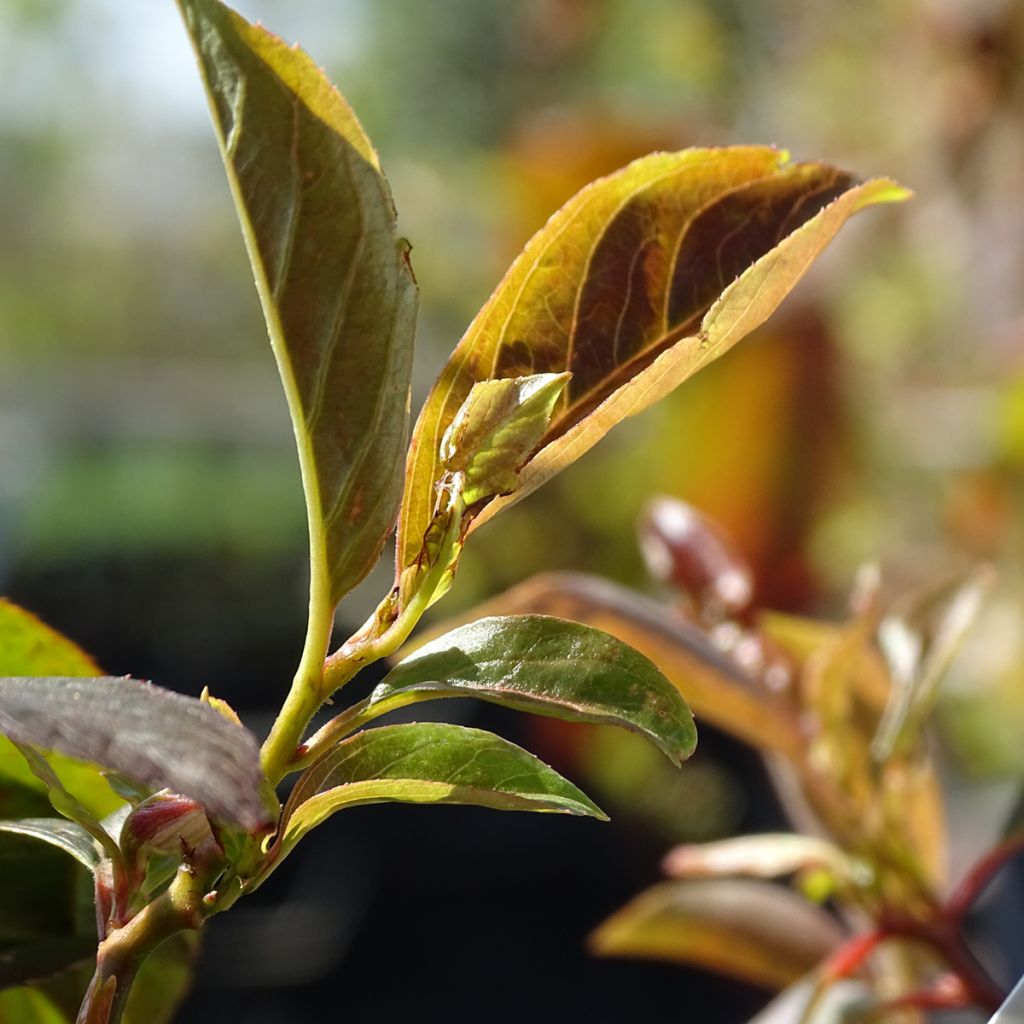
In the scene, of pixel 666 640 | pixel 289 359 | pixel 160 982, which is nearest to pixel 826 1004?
pixel 666 640

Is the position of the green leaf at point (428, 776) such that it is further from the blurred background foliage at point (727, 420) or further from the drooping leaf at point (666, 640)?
the blurred background foliage at point (727, 420)

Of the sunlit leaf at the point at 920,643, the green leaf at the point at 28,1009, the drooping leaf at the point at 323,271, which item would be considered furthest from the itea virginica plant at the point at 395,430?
the sunlit leaf at the point at 920,643

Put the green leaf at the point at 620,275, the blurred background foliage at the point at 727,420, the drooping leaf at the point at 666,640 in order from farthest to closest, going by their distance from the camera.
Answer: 1. the blurred background foliage at the point at 727,420
2. the drooping leaf at the point at 666,640
3. the green leaf at the point at 620,275

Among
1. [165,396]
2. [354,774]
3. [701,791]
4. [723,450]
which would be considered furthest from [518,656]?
[165,396]

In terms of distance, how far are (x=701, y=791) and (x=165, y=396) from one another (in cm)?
478

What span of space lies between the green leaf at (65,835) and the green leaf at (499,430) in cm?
12

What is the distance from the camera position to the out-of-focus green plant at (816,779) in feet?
1.59

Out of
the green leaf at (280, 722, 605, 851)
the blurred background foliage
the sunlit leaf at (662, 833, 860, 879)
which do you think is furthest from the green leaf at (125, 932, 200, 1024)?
the blurred background foliage

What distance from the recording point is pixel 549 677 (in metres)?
0.25

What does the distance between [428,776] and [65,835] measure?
8 centimetres

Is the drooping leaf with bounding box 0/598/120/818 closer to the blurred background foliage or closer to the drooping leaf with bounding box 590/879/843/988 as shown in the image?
the drooping leaf with bounding box 590/879/843/988

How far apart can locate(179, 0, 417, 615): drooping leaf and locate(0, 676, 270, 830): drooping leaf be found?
0.20 feet

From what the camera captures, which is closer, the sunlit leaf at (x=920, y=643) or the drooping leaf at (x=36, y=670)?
the drooping leaf at (x=36, y=670)

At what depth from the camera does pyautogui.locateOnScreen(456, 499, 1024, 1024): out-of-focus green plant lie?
1.59 feet
